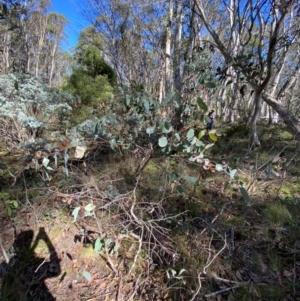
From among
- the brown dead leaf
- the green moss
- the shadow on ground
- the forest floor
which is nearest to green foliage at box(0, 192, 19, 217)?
the forest floor

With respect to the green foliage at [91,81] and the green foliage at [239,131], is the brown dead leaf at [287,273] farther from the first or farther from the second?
the green foliage at [91,81]

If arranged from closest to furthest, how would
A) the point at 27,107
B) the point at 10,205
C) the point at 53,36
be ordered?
the point at 10,205 → the point at 27,107 → the point at 53,36

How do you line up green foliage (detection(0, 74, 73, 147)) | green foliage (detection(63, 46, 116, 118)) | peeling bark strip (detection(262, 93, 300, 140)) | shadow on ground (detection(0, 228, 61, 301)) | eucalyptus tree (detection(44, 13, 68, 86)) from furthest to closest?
eucalyptus tree (detection(44, 13, 68, 86)), green foliage (detection(63, 46, 116, 118)), green foliage (detection(0, 74, 73, 147)), peeling bark strip (detection(262, 93, 300, 140)), shadow on ground (detection(0, 228, 61, 301))

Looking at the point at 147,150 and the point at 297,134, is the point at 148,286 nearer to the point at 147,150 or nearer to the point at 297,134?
the point at 147,150

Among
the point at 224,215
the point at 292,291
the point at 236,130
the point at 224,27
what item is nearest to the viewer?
the point at 292,291

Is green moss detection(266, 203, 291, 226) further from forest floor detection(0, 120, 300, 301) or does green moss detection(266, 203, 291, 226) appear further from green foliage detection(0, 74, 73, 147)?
green foliage detection(0, 74, 73, 147)

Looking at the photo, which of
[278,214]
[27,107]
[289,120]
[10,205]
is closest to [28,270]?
[10,205]

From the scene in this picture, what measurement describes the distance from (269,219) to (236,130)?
2696mm

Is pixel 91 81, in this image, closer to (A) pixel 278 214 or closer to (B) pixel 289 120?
(B) pixel 289 120

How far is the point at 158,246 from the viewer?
1.68 m

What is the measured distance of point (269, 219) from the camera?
1894 millimetres

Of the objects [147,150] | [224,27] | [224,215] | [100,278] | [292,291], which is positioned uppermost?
[224,27]

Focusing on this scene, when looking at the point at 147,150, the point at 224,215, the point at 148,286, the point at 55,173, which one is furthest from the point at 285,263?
the point at 55,173

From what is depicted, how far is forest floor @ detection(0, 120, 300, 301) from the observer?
4.78 ft
